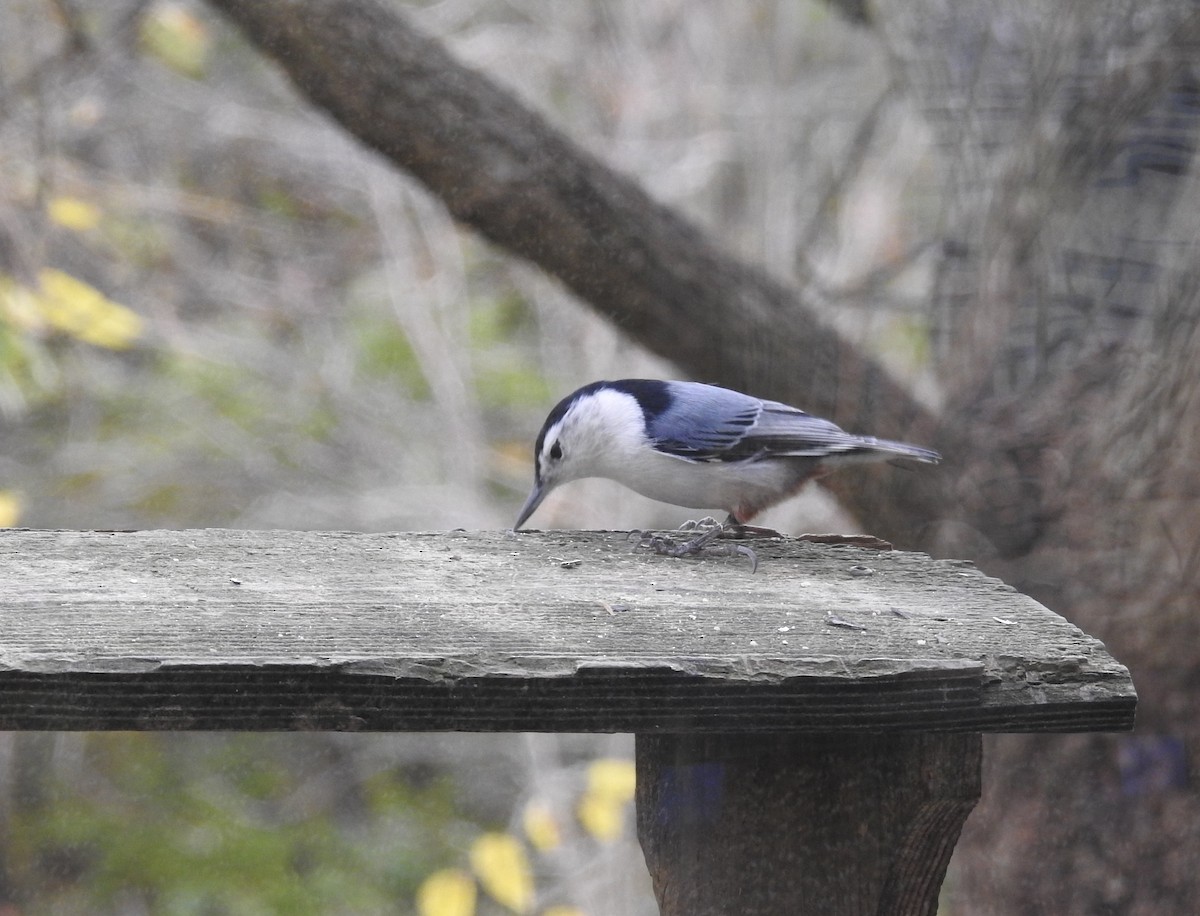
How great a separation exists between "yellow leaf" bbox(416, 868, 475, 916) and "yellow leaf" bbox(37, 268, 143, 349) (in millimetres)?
2015

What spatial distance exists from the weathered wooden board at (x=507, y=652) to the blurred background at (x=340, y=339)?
2.36 meters

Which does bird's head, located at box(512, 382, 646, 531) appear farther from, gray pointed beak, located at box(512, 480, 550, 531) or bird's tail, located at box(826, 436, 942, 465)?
bird's tail, located at box(826, 436, 942, 465)

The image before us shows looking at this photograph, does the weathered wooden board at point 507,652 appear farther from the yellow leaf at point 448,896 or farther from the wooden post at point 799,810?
the yellow leaf at point 448,896

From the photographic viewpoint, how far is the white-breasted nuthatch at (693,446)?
82.2 inches

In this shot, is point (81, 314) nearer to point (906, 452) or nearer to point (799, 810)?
point (906, 452)

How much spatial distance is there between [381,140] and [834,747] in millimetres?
1912

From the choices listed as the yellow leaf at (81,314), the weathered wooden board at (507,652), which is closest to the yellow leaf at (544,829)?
the yellow leaf at (81,314)

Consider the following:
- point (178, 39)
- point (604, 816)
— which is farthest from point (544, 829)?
point (178, 39)

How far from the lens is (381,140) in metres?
2.89

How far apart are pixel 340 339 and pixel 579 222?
105 inches

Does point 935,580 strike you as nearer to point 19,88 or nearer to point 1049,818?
point 1049,818

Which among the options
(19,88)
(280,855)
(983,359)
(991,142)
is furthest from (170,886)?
(991,142)

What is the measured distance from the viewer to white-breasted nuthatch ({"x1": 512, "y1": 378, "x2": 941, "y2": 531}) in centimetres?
209

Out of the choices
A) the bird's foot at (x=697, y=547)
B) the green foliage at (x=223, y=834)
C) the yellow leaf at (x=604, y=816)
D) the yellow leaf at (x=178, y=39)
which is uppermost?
the yellow leaf at (x=178, y=39)
